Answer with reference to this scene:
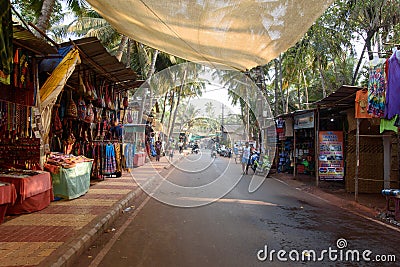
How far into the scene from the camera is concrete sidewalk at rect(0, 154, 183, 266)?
4.45m

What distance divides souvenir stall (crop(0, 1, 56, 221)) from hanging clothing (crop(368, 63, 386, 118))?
6854 millimetres

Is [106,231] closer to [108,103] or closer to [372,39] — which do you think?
[108,103]

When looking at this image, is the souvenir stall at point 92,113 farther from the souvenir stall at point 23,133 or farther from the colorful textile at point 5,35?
the colorful textile at point 5,35

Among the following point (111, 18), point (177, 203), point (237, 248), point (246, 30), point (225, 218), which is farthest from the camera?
point (177, 203)

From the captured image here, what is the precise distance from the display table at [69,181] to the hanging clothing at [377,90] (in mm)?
7177

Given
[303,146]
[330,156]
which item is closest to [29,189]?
[330,156]

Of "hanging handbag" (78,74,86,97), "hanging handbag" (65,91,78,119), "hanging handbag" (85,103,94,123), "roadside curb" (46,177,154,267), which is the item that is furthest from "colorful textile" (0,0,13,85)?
"hanging handbag" (85,103,94,123)

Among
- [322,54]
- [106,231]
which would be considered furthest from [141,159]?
[106,231]

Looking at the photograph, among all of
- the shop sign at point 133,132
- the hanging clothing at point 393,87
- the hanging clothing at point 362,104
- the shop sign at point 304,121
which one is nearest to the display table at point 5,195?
the hanging clothing at point 393,87

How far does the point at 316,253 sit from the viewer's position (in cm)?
503

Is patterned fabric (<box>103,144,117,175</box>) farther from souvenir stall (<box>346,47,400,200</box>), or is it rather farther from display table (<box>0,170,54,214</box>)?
souvenir stall (<box>346,47,400,200</box>)

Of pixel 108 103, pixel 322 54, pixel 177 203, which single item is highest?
pixel 322 54

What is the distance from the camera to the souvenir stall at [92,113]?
29.0ft

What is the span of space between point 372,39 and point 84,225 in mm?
15104
